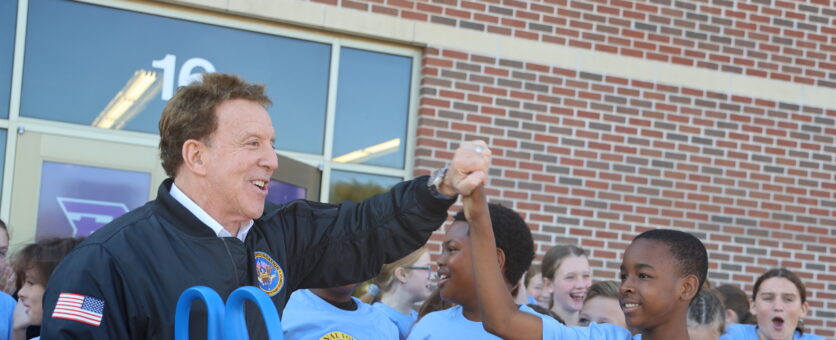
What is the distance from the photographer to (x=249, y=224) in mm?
2801

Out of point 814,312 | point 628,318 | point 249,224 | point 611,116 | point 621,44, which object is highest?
point 621,44

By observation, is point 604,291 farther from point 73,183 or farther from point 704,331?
point 73,183

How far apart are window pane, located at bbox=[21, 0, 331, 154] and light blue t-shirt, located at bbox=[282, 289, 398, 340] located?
3187 mm

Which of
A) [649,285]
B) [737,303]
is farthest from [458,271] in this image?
[737,303]

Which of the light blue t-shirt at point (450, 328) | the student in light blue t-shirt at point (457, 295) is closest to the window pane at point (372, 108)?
the student in light blue t-shirt at point (457, 295)

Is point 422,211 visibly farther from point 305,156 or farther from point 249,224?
point 305,156

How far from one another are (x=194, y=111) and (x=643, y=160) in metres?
6.01

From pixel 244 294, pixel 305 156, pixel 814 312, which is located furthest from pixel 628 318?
pixel 814 312

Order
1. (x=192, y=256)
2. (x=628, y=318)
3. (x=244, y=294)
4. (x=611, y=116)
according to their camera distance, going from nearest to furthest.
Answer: (x=244, y=294) < (x=192, y=256) < (x=628, y=318) < (x=611, y=116)

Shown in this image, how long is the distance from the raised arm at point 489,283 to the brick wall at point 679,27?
4.92m

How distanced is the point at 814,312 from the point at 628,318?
239 inches

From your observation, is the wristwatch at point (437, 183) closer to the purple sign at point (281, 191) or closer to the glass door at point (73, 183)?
the purple sign at point (281, 191)

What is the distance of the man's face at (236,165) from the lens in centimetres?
268

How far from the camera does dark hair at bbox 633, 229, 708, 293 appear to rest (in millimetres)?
3324
